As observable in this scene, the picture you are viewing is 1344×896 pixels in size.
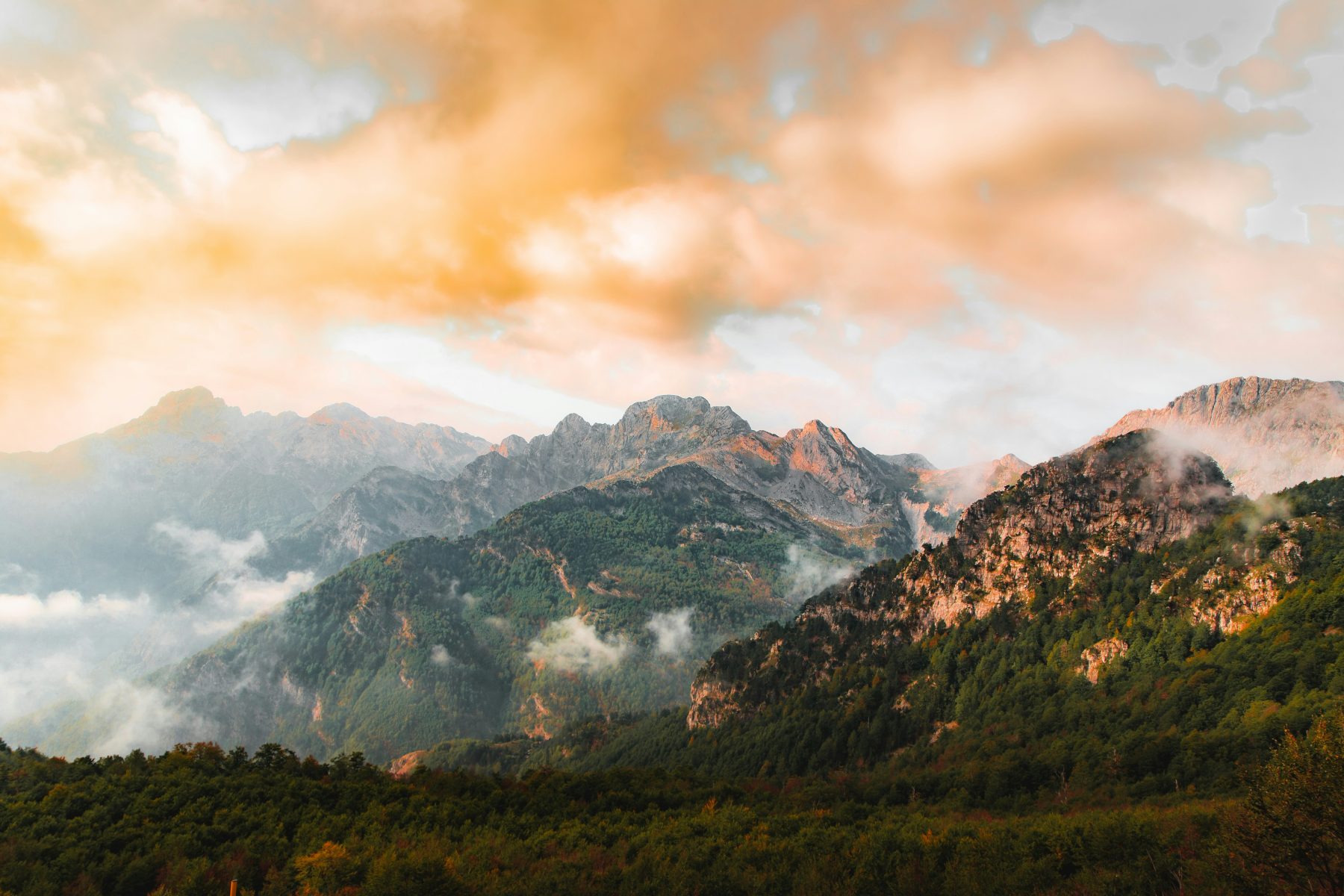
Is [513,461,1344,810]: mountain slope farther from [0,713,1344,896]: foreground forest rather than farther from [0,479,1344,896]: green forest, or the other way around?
[0,713,1344,896]: foreground forest

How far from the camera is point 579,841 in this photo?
294 ft

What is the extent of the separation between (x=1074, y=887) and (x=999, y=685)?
15460 centimetres

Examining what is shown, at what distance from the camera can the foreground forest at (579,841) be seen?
54719mm

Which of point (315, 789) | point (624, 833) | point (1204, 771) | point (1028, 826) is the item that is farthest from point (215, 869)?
point (1204, 771)

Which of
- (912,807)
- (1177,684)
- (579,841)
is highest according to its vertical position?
(579,841)

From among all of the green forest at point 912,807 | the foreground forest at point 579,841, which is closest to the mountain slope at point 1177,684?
the green forest at point 912,807

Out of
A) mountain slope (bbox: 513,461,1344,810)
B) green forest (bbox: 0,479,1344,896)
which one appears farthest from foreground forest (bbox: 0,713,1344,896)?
mountain slope (bbox: 513,461,1344,810)

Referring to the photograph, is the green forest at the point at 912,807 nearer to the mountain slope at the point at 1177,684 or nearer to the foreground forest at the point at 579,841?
the foreground forest at the point at 579,841

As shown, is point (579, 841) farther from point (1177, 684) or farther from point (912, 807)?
point (1177, 684)

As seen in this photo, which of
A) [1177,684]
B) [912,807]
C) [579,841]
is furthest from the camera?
[1177,684]

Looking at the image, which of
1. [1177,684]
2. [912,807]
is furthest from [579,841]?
[1177,684]

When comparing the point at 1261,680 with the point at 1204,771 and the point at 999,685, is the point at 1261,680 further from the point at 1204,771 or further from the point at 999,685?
the point at 999,685

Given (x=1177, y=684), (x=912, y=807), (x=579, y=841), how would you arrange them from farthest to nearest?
(x=1177, y=684)
(x=912, y=807)
(x=579, y=841)

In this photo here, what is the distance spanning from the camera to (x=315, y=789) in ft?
335
